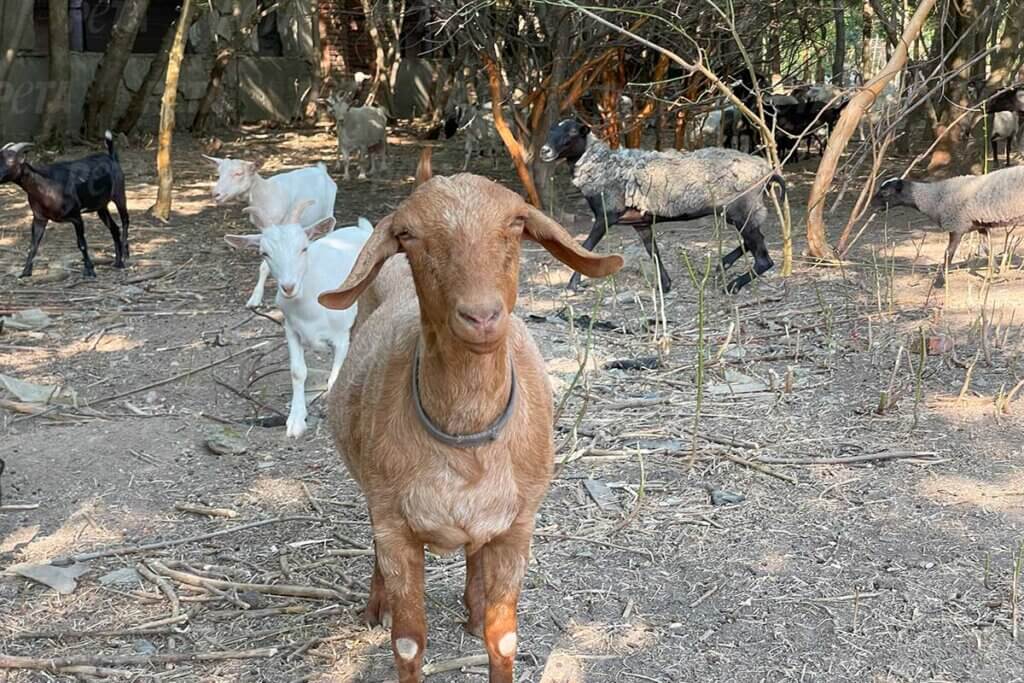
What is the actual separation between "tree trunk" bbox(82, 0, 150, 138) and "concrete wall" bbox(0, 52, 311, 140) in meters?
0.43

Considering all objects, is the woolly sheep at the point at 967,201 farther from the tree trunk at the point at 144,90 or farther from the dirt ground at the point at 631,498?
the tree trunk at the point at 144,90

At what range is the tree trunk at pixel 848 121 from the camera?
7758 mm

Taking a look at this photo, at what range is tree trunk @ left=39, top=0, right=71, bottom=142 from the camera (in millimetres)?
14570

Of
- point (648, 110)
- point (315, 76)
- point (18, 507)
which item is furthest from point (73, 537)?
A: point (315, 76)

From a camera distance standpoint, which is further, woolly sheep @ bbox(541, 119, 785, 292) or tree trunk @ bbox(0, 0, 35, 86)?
tree trunk @ bbox(0, 0, 35, 86)

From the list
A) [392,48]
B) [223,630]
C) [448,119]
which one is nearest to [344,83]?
[392,48]

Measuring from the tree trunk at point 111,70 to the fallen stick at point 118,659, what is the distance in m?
11.8

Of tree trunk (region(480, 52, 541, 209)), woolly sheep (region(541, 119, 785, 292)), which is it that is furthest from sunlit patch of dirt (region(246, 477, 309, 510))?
tree trunk (region(480, 52, 541, 209))

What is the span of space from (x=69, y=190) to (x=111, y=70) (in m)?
7.16

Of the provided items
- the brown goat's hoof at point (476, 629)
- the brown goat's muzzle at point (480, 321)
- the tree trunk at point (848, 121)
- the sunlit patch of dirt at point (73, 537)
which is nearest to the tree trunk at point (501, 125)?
the tree trunk at point (848, 121)

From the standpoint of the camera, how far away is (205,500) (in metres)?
4.96

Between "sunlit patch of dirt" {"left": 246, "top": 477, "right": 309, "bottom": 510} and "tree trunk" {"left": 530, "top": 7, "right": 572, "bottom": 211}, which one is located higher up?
"tree trunk" {"left": 530, "top": 7, "right": 572, "bottom": 211}

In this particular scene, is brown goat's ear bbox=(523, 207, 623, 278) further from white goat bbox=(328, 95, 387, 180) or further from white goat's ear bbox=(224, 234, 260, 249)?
white goat bbox=(328, 95, 387, 180)

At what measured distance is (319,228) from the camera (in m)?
6.00
